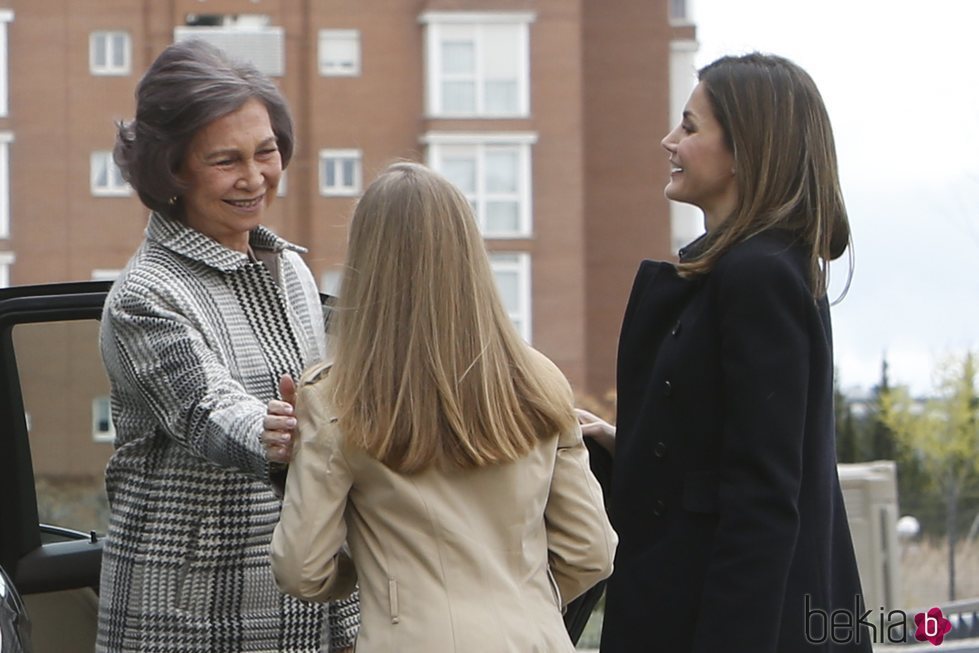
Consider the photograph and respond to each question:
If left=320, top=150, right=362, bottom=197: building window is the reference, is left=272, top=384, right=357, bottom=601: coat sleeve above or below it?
below

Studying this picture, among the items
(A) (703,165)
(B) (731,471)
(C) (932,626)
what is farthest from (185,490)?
(C) (932,626)

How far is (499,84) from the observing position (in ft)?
122

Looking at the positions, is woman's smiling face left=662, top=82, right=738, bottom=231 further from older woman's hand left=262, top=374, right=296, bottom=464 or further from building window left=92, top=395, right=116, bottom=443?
building window left=92, top=395, right=116, bottom=443

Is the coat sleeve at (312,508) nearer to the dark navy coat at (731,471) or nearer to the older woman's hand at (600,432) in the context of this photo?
the dark navy coat at (731,471)

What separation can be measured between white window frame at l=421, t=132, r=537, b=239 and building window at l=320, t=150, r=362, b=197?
1.66m

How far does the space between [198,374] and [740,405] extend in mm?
969

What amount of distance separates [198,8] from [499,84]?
6.95 meters

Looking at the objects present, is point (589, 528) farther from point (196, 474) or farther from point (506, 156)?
point (506, 156)

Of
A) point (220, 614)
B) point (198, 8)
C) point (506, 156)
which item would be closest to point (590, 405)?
point (506, 156)

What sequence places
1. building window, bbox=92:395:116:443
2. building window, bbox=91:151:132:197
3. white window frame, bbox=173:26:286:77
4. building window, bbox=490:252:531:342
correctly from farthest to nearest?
building window, bbox=490:252:531:342
building window, bbox=91:151:132:197
white window frame, bbox=173:26:286:77
building window, bbox=92:395:116:443

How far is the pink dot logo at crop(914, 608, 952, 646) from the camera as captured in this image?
7113 mm

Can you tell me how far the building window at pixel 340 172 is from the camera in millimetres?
36469

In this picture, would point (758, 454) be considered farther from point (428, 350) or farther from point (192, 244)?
point (192, 244)

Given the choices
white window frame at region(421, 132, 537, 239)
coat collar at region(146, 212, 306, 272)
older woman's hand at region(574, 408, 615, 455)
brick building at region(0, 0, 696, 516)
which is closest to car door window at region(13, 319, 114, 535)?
coat collar at region(146, 212, 306, 272)
